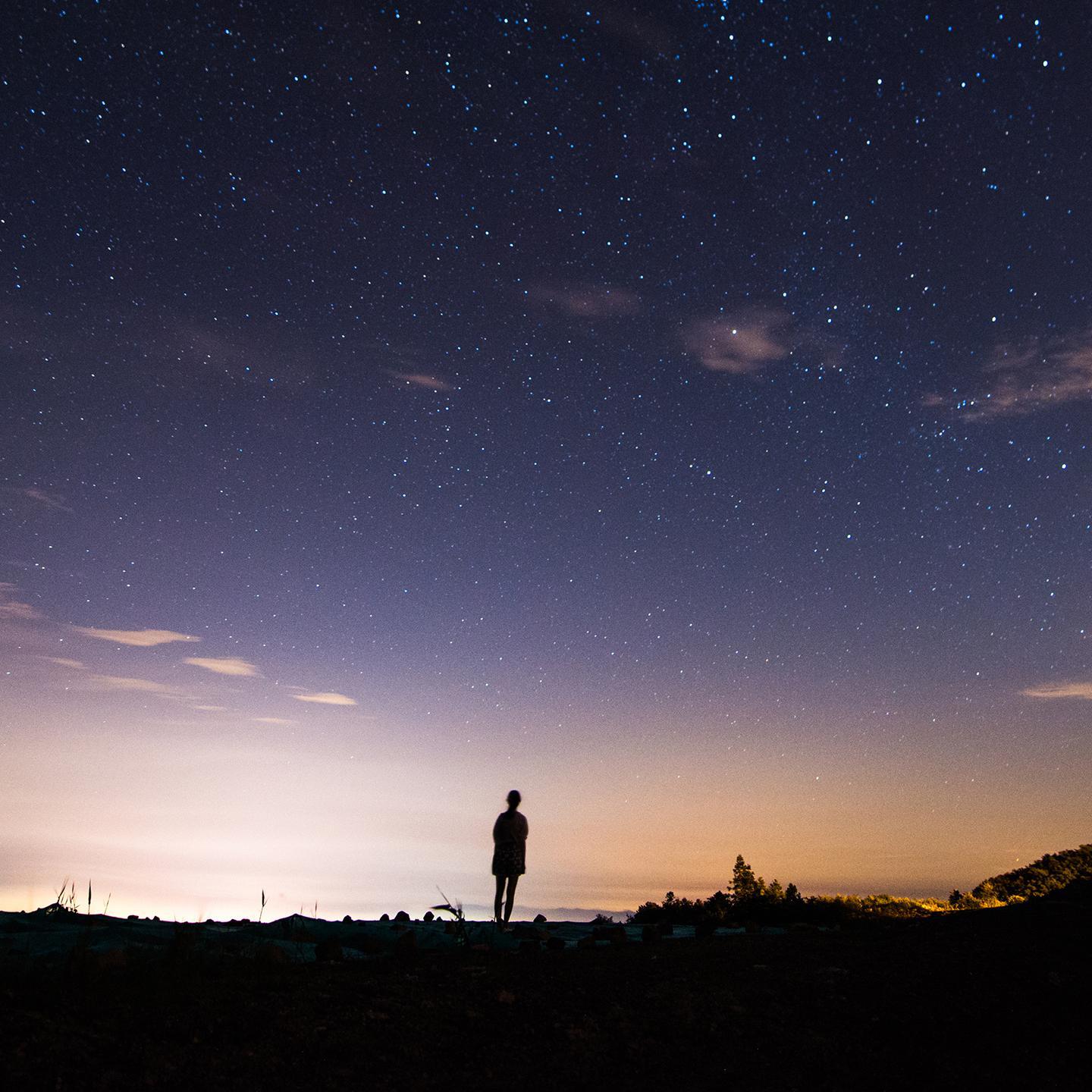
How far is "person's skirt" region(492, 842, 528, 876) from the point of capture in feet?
40.6

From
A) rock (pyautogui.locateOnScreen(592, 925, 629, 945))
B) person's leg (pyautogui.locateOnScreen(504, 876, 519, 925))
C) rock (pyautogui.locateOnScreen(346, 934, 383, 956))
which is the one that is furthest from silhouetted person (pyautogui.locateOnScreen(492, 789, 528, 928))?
rock (pyautogui.locateOnScreen(346, 934, 383, 956))

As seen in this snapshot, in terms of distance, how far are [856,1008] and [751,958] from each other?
1.50 metres

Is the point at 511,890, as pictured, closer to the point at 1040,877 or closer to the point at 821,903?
the point at 821,903

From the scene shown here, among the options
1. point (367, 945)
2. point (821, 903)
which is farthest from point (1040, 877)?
point (367, 945)

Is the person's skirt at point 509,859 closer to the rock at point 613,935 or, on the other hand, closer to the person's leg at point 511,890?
the person's leg at point 511,890

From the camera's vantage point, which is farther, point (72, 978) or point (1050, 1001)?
point (1050, 1001)

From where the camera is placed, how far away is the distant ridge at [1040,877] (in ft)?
61.5

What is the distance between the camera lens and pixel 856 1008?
703cm

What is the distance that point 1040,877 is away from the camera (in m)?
19.8

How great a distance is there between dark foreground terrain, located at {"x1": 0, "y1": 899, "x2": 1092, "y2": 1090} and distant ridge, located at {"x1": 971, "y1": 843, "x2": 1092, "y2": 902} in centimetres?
1189

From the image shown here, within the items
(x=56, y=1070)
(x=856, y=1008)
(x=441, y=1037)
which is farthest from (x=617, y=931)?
(x=56, y=1070)

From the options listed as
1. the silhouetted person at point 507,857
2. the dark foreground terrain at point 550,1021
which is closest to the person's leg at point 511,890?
the silhouetted person at point 507,857

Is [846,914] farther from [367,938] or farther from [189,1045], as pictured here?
[189,1045]

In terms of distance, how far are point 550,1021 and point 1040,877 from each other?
17.7m
